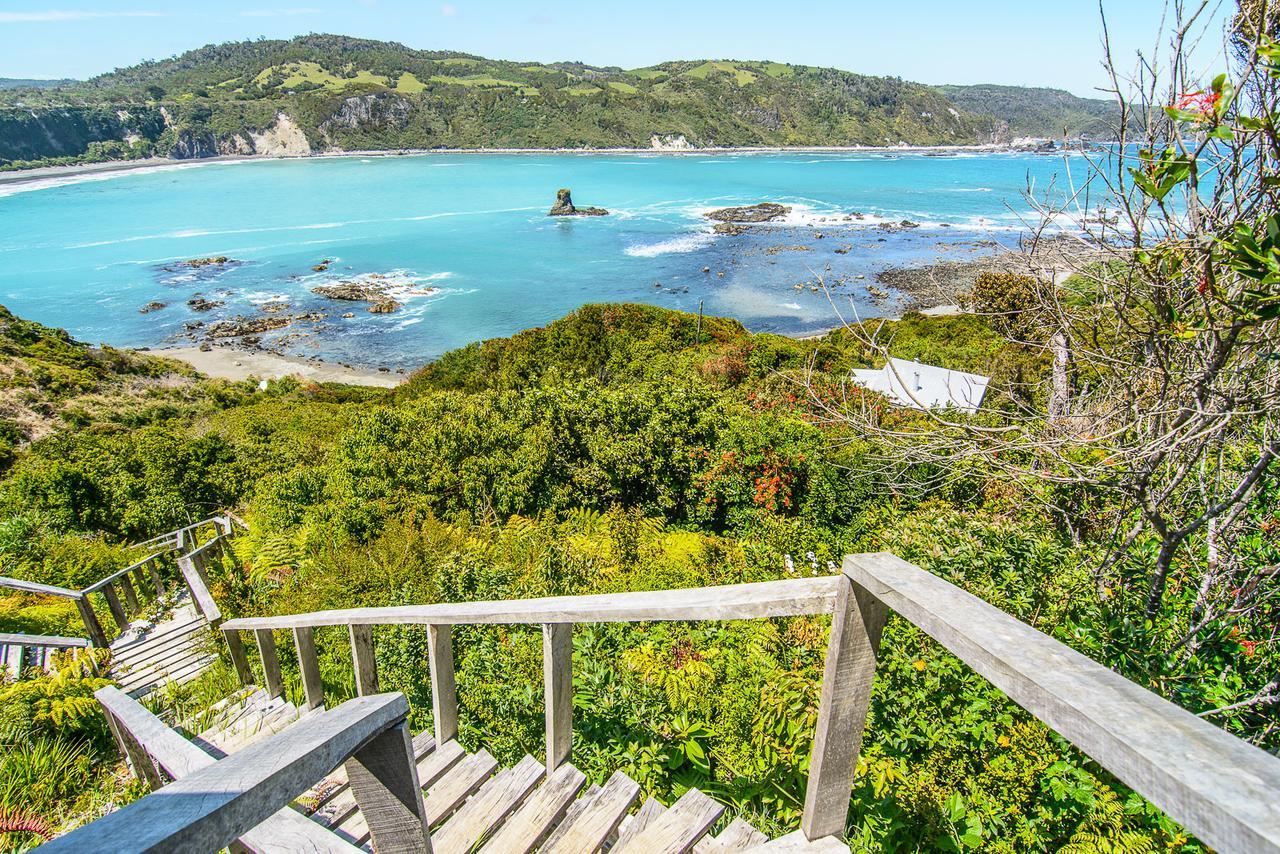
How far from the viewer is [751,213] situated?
92625 millimetres

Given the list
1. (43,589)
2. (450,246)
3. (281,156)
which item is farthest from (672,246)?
(281,156)

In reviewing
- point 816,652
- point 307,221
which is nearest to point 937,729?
point 816,652

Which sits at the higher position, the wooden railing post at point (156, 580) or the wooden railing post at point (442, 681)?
the wooden railing post at point (442, 681)

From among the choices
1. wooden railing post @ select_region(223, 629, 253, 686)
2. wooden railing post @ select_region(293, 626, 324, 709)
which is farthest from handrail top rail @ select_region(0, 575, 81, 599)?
wooden railing post @ select_region(293, 626, 324, 709)

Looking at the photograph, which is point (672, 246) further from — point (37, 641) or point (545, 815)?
point (545, 815)

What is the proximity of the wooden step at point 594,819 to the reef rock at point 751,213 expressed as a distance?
91551mm

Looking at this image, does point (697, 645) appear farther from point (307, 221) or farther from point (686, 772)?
point (307, 221)

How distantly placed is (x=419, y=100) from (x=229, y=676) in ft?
721

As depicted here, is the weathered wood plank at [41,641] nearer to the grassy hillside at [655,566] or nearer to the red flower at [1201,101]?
the grassy hillside at [655,566]

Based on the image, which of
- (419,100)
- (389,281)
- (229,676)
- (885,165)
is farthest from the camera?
(419,100)

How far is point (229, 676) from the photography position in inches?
263

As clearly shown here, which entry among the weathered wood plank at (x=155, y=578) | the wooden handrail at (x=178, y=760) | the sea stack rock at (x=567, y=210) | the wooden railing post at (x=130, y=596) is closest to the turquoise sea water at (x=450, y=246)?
the sea stack rock at (x=567, y=210)

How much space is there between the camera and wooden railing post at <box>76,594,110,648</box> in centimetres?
753

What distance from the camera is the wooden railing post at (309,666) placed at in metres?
4.56
